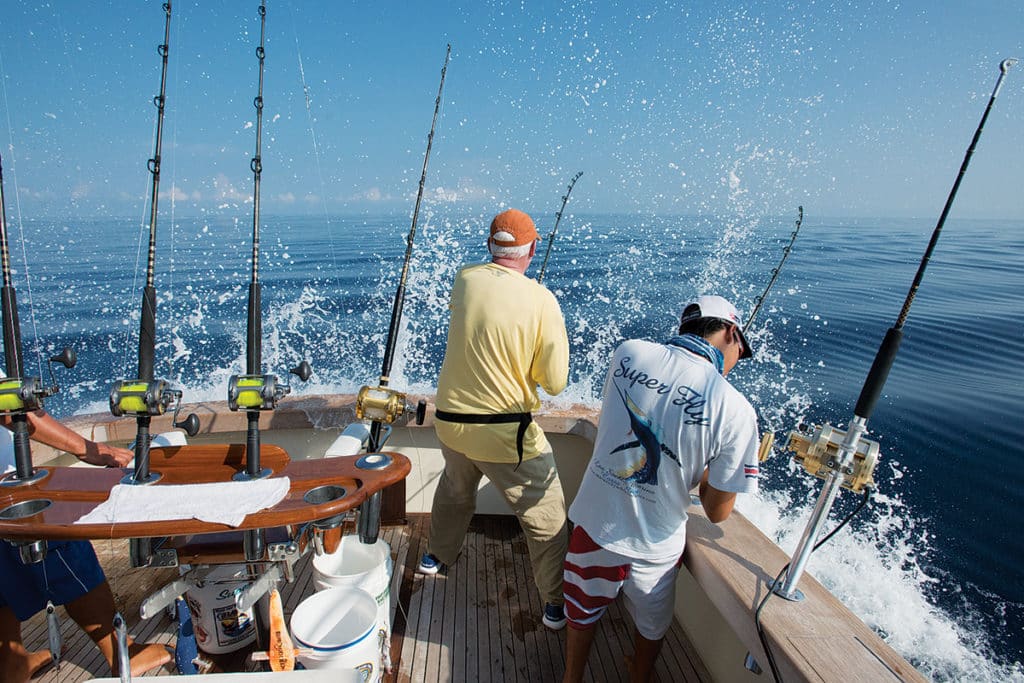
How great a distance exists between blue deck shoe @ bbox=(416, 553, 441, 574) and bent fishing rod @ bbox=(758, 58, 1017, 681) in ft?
4.91

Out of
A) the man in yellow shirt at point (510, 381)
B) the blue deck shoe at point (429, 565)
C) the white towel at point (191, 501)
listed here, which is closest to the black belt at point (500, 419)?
the man in yellow shirt at point (510, 381)

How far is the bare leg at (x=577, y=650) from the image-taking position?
1591 millimetres

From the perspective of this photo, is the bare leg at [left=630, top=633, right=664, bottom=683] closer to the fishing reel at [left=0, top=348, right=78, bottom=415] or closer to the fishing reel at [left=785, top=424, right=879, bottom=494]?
the fishing reel at [left=785, top=424, right=879, bottom=494]

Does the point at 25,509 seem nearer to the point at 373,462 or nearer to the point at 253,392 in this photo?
the point at 253,392

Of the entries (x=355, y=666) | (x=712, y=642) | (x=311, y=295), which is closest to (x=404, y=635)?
(x=355, y=666)

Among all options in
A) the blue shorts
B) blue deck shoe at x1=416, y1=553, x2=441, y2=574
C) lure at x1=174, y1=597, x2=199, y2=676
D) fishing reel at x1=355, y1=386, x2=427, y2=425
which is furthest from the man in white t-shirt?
the blue shorts

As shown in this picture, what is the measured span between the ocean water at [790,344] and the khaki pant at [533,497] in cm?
137

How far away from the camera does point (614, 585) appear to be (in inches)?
59.0

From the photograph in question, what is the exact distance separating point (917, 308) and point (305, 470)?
11.0 meters

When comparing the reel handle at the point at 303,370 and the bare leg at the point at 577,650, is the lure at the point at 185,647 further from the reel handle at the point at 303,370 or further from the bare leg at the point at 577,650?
the bare leg at the point at 577,650

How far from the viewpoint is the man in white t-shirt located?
1271mm

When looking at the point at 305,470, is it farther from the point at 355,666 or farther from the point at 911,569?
the point at 911,569

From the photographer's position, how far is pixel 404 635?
2.02 metres

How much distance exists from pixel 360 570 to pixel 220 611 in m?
0.47
